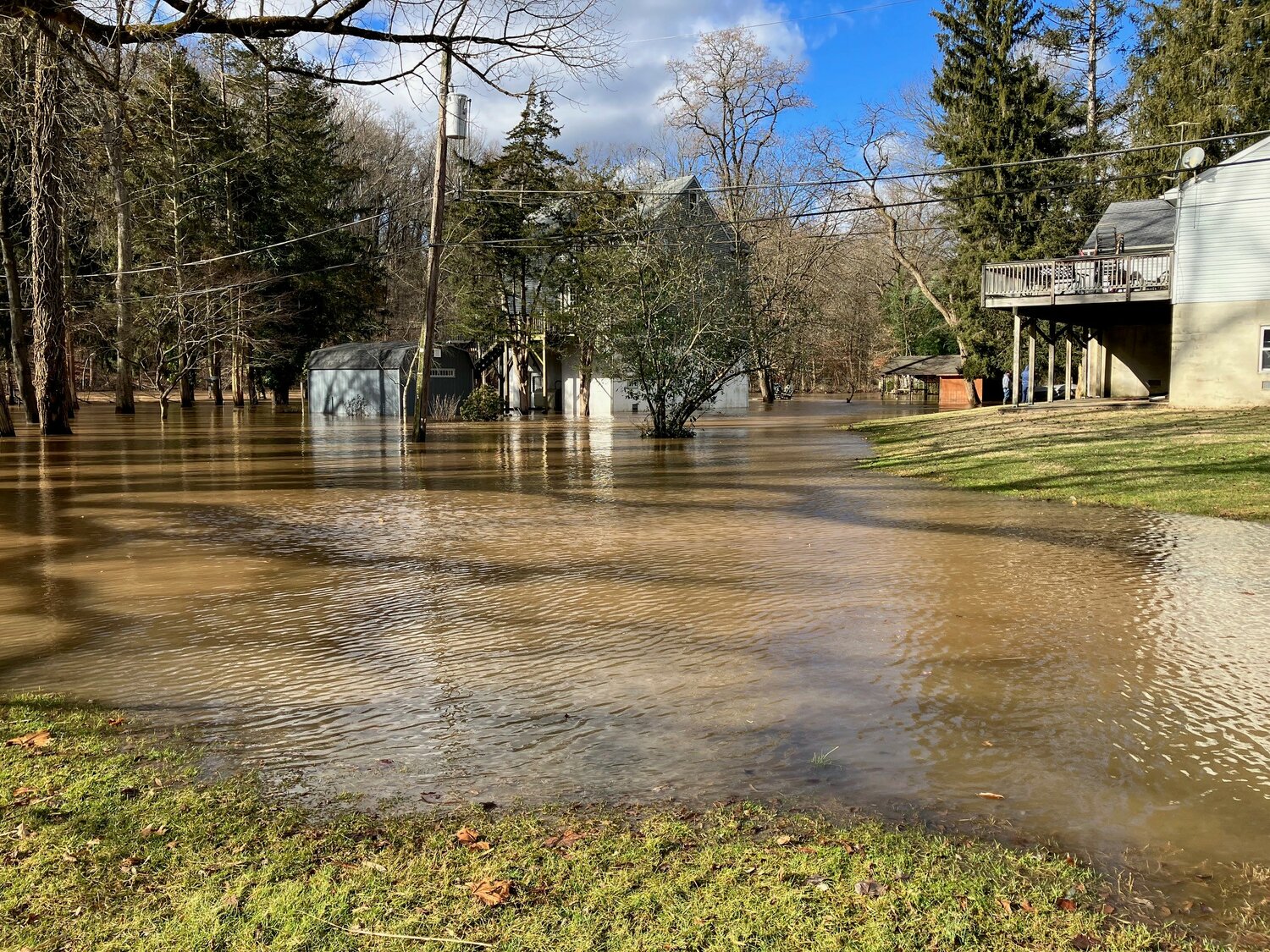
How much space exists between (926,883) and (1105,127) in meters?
54.9

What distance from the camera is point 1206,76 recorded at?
38.7 metres

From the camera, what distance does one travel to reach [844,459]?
A: 840 inches

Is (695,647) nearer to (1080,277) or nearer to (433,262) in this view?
(433,262)

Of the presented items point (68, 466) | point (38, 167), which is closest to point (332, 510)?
point (68, 466)

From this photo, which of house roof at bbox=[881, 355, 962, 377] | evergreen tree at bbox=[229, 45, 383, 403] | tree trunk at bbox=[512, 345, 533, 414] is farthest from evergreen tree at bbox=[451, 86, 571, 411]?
house roof at bbox=[881, 355, 962, 377]

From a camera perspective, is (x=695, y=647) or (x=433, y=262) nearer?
(x=695, y=647)

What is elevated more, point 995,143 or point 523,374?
point 995,143

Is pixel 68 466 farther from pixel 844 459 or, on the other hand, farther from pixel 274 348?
pixel 274 348

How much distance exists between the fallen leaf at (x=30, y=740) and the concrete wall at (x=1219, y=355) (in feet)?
89.7

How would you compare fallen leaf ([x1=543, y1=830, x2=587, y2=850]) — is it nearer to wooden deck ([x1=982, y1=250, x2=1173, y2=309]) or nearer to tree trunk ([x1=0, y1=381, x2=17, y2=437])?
wooden deck ([x1=982, y1=250, x2=1173, y2=309])

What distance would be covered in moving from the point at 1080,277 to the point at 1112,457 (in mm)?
12547

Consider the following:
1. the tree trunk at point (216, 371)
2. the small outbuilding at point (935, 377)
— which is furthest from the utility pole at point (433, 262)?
the small outbuilding at point (935, 377)

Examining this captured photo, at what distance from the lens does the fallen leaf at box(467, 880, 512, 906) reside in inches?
134

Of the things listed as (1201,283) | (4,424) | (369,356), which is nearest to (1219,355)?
(1201,283)
